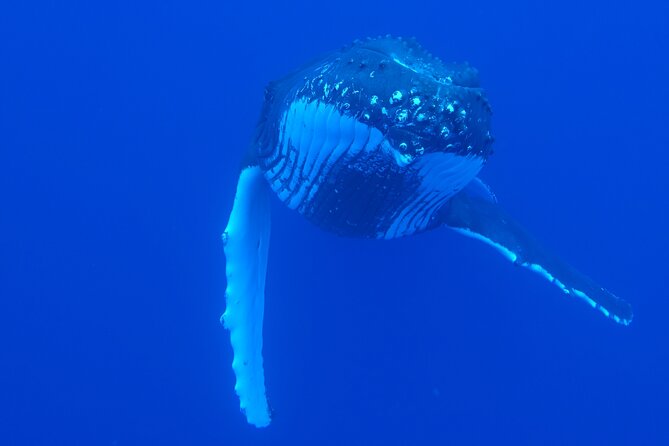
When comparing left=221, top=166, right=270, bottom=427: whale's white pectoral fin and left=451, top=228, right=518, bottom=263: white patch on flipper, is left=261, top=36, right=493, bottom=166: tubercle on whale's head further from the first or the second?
left=451, top=228, right=518, bottom=263: white patch on flipper

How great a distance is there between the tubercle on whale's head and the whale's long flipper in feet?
7.11

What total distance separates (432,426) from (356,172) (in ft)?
27.9

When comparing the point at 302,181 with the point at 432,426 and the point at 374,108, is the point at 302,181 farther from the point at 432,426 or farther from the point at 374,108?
the point at 432,426

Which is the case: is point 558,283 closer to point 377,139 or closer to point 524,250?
point 524,250

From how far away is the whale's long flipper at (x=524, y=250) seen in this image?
7.00 meters

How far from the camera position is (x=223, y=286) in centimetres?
1161

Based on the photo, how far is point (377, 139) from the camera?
178 inches

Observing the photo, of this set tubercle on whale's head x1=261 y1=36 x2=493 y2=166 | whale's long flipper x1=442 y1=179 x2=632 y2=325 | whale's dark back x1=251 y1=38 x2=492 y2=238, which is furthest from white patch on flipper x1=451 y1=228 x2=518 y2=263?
tubercle on whale's head x1=261 y1=36 x2=493 y2=166

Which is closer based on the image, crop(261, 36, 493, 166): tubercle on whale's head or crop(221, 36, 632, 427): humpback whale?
crop(261, 36, 493, 166): tubercle on whale's head

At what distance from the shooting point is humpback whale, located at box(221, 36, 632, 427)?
171 inches

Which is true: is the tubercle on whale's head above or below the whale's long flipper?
below

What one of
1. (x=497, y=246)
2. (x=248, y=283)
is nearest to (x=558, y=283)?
(x=497, y=246)

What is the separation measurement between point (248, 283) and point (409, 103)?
11.6ft

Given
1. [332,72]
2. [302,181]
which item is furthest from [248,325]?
[332,72]
